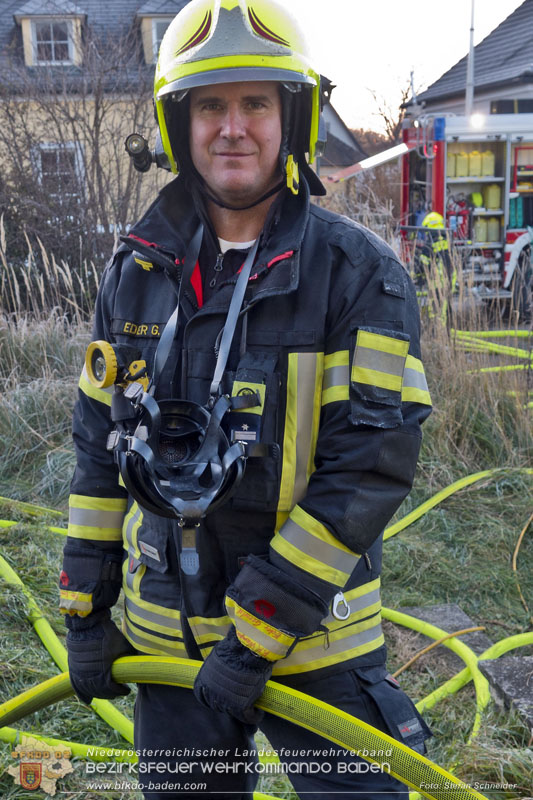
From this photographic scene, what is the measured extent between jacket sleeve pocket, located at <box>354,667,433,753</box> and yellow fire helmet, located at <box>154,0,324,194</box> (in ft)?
3.89

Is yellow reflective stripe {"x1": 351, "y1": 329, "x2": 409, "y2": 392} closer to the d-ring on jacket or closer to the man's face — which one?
the d-ring on jacket

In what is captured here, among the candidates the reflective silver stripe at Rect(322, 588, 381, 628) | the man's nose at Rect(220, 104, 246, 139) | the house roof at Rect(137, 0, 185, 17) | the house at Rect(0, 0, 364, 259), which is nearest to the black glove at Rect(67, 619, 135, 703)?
the reflective silver stripe at Rect(322, 588, 381, 628)

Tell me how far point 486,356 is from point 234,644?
14.0ft

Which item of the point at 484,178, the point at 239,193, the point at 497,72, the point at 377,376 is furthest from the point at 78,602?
the point at 497,72

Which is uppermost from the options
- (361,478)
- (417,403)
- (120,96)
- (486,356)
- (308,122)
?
(120,96)

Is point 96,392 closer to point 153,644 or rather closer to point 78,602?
point 78,602

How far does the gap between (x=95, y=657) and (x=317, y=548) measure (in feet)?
2.35

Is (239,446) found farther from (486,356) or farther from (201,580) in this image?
(486,356)

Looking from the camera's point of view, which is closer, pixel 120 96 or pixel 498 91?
pixel 120 96

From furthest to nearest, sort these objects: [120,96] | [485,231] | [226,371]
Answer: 1. [485,231]
2. [120,96]
3. [226,371]

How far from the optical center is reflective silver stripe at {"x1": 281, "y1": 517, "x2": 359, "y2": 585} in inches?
69.9

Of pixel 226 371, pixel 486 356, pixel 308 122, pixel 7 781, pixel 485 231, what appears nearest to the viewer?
pixel 226 371

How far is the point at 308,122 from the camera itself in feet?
6.91

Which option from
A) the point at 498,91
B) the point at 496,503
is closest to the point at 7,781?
the point at 496,503
